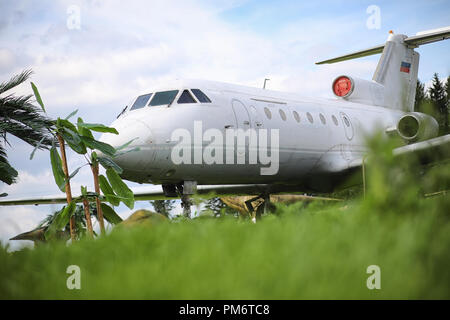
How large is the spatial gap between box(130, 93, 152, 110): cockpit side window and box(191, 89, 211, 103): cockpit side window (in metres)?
0.88

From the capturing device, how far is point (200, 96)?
10.5 metres

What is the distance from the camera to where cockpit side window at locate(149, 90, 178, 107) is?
10.2 metres

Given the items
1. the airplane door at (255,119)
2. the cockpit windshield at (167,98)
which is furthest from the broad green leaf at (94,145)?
the airplane door at (255,119)

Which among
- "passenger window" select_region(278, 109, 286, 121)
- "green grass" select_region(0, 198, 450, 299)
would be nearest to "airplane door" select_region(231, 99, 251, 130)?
"passenger window" select_region(278, 109, 286, 121)

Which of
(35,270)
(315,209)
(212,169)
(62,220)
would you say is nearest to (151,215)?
(62,220)

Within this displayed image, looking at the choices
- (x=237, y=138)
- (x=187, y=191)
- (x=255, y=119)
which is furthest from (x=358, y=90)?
(x=187, y=191)

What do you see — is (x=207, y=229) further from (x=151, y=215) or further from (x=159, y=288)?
(x=151, y=215)

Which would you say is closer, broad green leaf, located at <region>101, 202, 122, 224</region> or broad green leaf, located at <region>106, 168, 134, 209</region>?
broad green leaf, located at <region>106, 168, 134, 209</region>

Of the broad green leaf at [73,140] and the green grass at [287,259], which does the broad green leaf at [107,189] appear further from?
the green grass at [287,259]

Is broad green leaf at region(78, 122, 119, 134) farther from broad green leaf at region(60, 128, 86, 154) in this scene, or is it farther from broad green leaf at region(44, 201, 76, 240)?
broad green leaf at region(44, 201, 76, 240)

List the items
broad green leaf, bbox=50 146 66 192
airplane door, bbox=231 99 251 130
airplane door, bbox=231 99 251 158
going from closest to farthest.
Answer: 1. broad green leaf, bbox=50 146 66 192
2. airplane door, bbox=231 99 251 158
3. airplane door, bbox=231 99 251 130

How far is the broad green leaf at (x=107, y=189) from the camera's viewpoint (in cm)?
686

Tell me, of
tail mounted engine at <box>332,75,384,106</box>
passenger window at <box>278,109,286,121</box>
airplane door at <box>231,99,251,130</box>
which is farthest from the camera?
tail mounted engine at <box>332,75,384,106</box>

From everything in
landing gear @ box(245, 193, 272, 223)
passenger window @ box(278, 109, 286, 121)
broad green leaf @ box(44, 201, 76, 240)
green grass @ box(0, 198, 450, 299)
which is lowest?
green grass @ box(0, 198, 450, 299)
